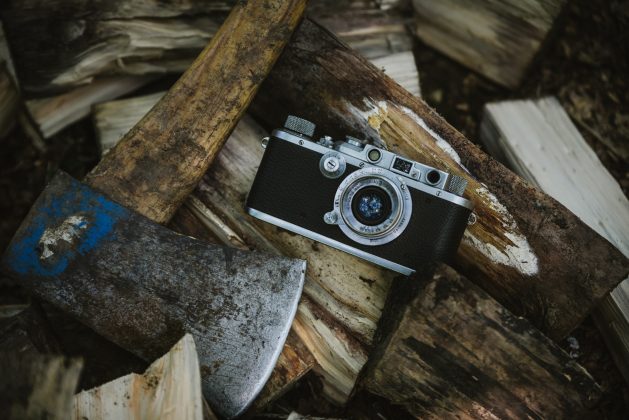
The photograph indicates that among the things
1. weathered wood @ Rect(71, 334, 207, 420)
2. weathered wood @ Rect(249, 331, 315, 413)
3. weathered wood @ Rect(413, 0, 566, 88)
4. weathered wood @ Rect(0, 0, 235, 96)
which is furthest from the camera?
weathered wood @ Rect(413, 0, 566, 88)

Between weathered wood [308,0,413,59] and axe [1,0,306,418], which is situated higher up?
weathered wood [308,0,413,59]

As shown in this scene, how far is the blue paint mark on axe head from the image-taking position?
2.07 metres

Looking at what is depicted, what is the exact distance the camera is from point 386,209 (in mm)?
2119

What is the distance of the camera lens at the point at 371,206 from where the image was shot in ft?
6.95

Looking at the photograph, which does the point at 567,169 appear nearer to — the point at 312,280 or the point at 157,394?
the point at 312,280

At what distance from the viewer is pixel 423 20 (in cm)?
307

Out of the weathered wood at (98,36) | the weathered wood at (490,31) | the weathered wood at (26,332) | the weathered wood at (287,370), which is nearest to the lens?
the weathered wood at (26,332)

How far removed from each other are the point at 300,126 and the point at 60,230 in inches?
41.5

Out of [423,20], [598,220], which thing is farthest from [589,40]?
[598,220]

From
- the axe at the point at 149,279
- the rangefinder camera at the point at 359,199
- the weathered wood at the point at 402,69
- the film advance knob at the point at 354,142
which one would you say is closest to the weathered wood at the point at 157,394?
the axe at the point at 149,279

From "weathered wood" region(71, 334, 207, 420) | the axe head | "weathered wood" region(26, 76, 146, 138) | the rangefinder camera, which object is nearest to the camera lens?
the rangefinder camera

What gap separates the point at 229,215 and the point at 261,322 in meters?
0.56

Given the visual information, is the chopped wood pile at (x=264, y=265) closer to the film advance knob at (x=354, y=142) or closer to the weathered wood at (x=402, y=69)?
the film advance knob at (x=354, y=142)

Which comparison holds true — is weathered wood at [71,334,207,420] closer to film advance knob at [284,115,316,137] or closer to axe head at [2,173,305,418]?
axe head at [2,173,305,418]
